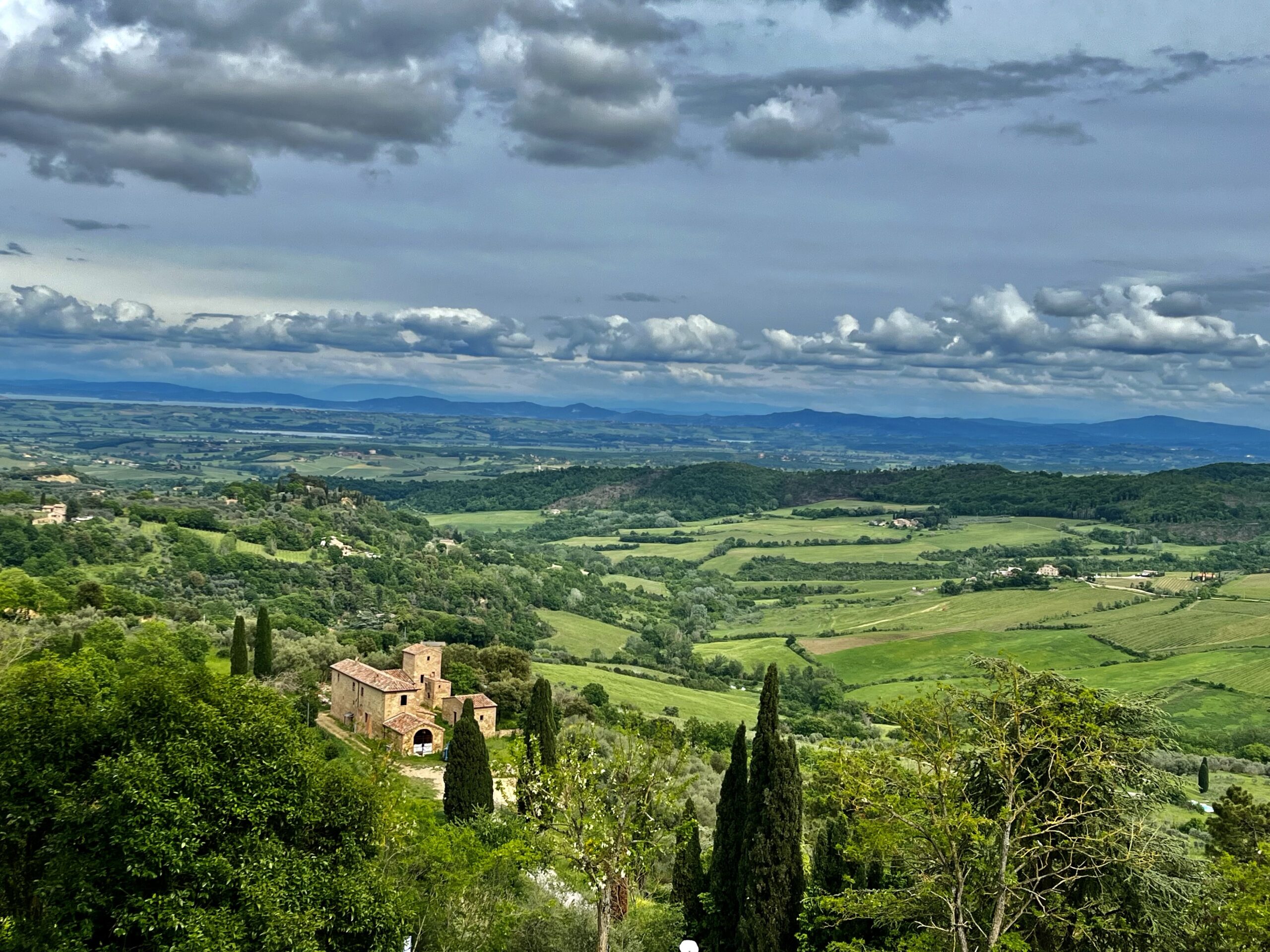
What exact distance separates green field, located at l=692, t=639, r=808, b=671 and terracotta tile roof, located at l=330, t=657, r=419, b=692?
55.4 m

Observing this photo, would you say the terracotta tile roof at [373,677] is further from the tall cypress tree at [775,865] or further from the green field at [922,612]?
the green field at [922,612]

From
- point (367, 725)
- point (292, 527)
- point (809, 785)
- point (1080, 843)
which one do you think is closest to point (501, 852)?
point (1080, 843)

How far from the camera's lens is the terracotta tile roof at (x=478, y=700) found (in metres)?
50.6

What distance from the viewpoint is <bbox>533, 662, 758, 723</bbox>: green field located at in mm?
72275

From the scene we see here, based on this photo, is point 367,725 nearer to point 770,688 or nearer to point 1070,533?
point 770,688

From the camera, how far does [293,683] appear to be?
53.7 metres

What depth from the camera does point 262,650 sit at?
53469 millimetres

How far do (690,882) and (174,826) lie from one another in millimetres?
17980

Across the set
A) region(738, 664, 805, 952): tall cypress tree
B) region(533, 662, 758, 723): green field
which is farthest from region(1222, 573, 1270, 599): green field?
region(738, 664, 805, 952): tall cypress tree

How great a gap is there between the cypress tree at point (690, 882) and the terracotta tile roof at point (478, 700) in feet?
72.0

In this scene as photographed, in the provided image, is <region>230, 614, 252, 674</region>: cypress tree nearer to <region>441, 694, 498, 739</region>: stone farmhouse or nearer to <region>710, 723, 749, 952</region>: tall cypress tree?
<region>441, 694, 498, 739</region>: stone farmhouse

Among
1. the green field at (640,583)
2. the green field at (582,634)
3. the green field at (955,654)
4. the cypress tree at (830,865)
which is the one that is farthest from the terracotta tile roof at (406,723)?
the green field at (640,583)

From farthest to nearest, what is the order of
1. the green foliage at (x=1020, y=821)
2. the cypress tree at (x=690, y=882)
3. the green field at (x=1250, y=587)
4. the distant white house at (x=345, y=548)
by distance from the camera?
A: 1. the green field at (x=1250, y=587)
2. the distant white house at (x=345, y=548)
3. the cypress tree at (x=690, y=882)
4. the green foliage at (x=1020, y=821)

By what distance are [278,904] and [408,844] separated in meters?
9.77
